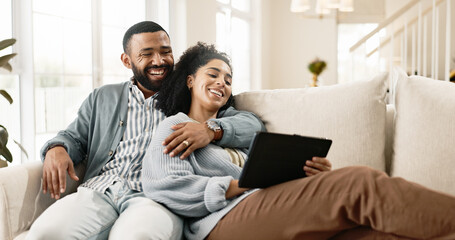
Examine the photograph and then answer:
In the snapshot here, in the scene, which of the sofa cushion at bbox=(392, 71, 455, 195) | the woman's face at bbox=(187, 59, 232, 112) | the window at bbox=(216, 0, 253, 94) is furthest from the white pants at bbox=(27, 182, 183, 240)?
the window at bbox=(216, 0, 253, 94)

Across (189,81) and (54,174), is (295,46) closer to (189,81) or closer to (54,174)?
(189,81)

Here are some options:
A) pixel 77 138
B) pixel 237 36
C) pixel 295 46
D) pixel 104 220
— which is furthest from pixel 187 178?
pixel 295 46

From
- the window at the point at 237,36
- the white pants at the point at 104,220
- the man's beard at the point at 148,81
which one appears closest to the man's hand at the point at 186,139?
the white pants at the point at 104,220

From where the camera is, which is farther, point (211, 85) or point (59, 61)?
point (59, 61)

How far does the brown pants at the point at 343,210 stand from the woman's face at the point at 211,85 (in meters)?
0.56

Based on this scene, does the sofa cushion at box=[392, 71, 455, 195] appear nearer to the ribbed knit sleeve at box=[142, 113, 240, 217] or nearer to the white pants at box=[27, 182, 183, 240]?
the ribbed knit sleeve at box=[142, 113, 240, 217]

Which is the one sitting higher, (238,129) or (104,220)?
(238,129)

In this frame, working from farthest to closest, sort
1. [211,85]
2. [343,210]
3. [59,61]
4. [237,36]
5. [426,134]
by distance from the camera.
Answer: [237,36] < [59,61] < [211,85] < [426,134] < [343,210]

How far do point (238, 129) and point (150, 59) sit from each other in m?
0.58

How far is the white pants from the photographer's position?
4.37 feet

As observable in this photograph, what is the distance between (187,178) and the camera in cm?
147

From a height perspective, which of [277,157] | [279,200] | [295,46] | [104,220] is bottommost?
[104,220]

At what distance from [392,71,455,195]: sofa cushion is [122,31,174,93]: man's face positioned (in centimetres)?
100

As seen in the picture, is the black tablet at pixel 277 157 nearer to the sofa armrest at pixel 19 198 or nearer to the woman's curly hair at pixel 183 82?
the woman's curly hair at pixel 183 82
